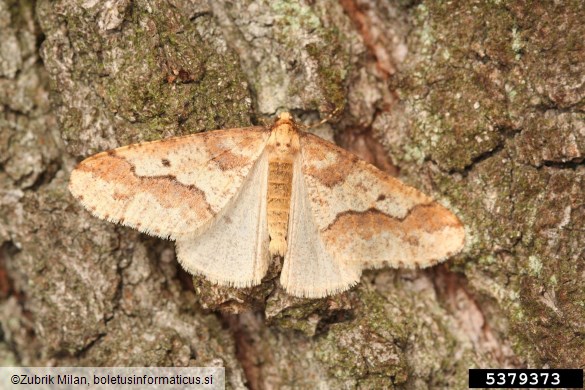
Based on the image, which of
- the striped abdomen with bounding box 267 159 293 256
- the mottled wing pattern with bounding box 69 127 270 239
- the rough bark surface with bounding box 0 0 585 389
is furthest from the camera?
the striped abdomen with bounding box 267 159 293 256

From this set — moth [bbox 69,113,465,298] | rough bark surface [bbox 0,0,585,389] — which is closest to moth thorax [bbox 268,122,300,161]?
moth [bbox 69,113,465,298]

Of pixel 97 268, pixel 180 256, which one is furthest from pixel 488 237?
pixel 97 268

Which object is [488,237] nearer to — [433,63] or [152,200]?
[433,63]

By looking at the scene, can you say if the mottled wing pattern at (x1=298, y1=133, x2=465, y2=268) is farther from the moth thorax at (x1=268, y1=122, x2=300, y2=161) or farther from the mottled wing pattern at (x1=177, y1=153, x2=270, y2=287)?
the mottled wing pattern at (x1=177, y1=153, x2=270, y2=287)

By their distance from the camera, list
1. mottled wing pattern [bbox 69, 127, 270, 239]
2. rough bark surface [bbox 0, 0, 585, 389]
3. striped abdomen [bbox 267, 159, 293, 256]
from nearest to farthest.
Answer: rough bark surface [bbox 0, 0, 585, 389], mottled wing pattern [bbox 69, 127, 270, 239], striped abdomen [bbox 267, 159, 293, 256]

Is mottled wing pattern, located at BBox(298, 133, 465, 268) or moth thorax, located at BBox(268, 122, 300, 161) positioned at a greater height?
moth thorax, located at BBox(268, 122, 300, 161)

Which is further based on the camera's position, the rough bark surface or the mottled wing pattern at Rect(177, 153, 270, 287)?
the mottled wing pattern at Rect(177, 153, 270, 287)
